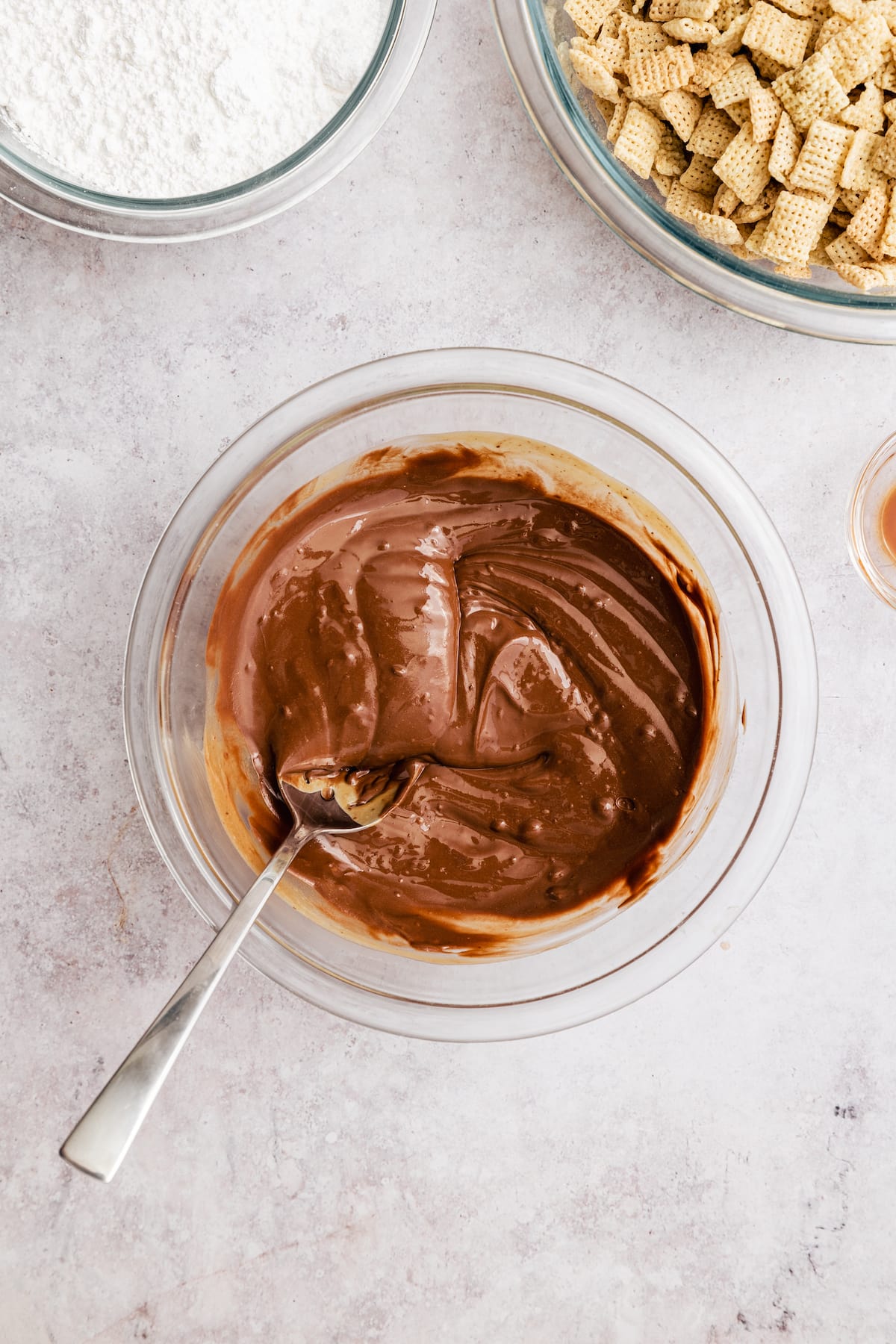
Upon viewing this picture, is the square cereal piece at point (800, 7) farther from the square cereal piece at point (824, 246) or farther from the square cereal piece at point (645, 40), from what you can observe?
the square cereal piece at point (824, 246)

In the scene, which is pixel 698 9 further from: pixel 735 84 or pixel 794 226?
pixel 794 226

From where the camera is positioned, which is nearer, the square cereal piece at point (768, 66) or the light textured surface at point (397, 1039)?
the square cereal piece at point (768, 66)

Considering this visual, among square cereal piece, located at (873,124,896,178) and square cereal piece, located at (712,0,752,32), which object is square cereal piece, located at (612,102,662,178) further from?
square cereal piece, located at (873,124,896,178)

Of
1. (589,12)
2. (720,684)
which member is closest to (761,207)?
(589,12)

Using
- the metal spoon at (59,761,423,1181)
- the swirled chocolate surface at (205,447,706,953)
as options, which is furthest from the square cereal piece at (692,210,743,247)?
the metal spoon at (59,761,423,1181)

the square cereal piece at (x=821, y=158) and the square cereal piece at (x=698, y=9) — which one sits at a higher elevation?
the square cereal piece at (x=698, y=9)

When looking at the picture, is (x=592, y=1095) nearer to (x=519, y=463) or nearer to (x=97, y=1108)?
(x=97, y=1108)

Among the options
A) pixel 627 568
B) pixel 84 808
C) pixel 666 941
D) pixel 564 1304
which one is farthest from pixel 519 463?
pixel 564 1304

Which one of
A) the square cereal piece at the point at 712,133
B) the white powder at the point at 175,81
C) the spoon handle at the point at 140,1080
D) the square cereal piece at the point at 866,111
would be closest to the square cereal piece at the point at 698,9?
the square cereal piece at the point at 712,133

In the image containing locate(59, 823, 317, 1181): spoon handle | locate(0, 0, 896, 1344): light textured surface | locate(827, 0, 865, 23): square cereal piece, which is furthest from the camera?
locate(0, 0, 896, 1344): light textured surface
